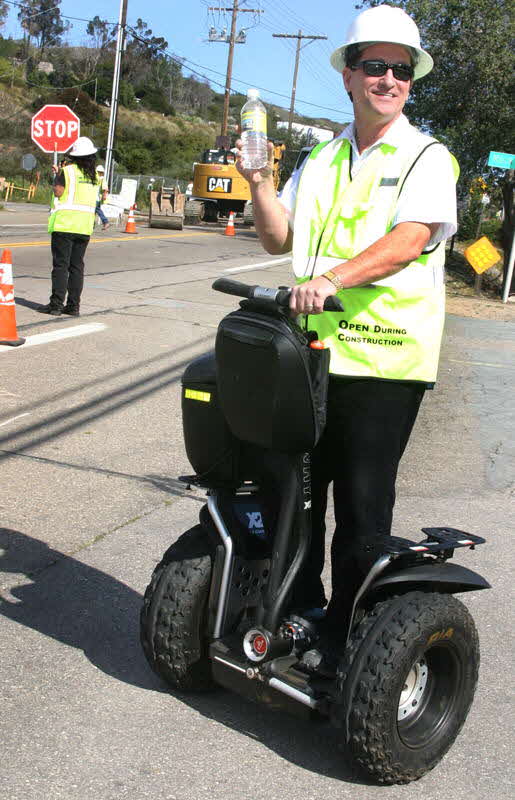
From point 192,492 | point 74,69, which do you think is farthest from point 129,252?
point 74,69

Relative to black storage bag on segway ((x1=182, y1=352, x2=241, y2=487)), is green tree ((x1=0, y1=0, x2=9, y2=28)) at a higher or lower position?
higher

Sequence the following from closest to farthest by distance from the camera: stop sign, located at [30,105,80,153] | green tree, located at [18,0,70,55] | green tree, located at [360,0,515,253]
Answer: green tree, located at [360,0,515,253], stop sign, located at [30,105,80,153], green tree, located at [18,0,70,55]

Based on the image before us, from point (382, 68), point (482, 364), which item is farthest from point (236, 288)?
point (482, 364)

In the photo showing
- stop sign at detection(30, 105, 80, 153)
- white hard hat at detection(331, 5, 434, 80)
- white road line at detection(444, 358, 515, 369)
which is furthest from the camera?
stop sign at detection(30, 105, 80, 153)

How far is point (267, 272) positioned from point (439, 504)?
14229mm

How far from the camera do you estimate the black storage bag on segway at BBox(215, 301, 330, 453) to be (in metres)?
2.71

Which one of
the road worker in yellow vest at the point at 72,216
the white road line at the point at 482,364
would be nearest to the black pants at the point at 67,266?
the road worker in yellow vest at the point at 72,216

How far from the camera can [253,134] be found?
3.00m

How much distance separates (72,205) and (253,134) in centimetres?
833

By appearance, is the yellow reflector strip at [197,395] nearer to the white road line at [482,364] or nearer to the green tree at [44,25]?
the white road line at [482,364]

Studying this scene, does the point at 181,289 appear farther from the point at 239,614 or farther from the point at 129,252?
the point at 239,614

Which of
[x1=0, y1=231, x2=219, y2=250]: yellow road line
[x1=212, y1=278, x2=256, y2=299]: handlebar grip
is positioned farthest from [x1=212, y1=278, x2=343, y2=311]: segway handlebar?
[x1=0, y1=231, x2=219, y2=250]: yellow road line

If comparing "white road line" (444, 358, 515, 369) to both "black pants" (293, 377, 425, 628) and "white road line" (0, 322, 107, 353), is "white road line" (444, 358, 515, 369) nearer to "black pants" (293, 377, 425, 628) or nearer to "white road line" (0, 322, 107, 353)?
"white road line" (0, 322, 107, 353)

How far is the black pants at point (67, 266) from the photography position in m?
11.0
